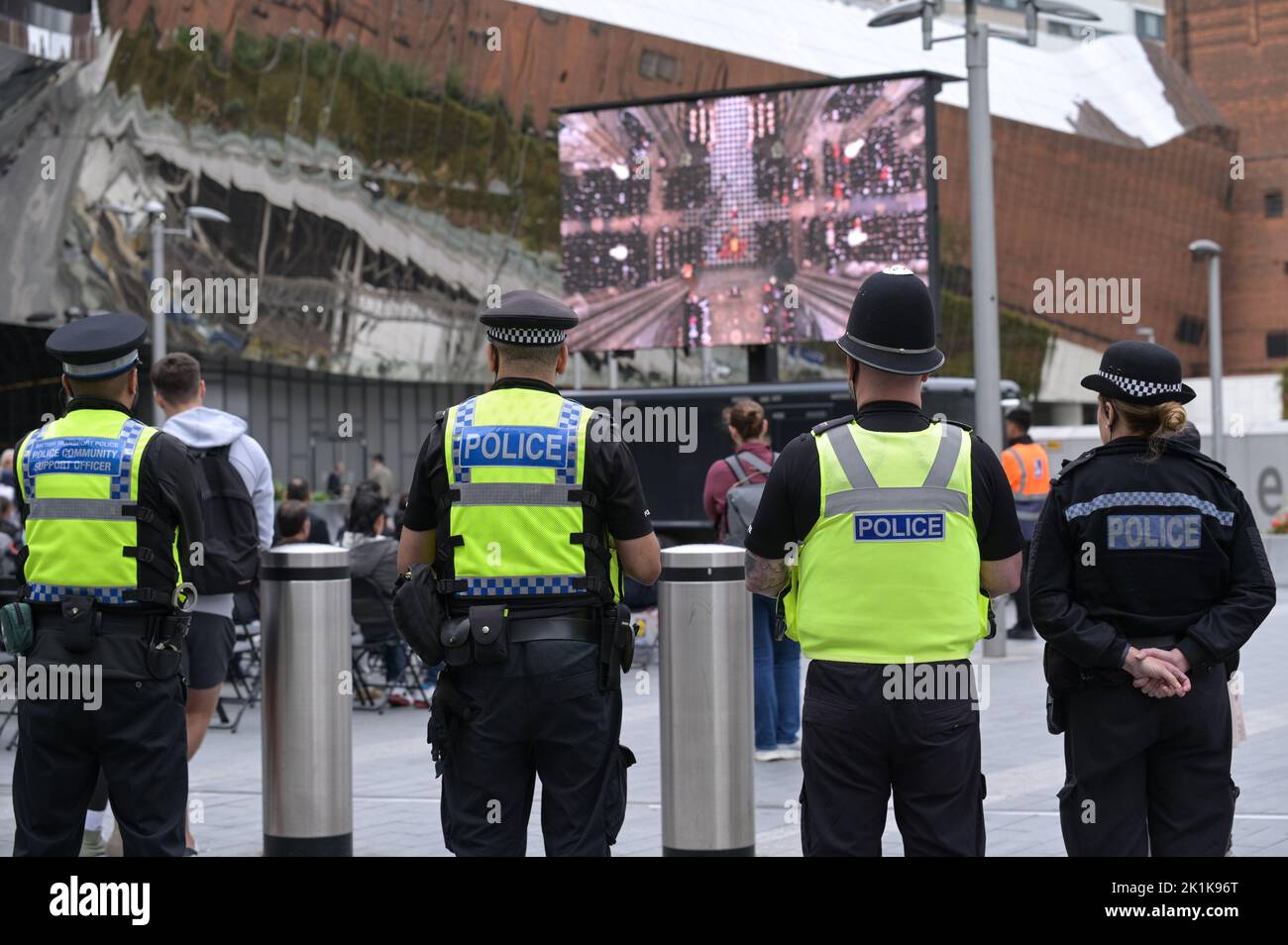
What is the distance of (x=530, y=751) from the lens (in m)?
4.86

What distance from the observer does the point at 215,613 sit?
7.08 meters

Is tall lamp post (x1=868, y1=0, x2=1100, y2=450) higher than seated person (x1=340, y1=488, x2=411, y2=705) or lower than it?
higher

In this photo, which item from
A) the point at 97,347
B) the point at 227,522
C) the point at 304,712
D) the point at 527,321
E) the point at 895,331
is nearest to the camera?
the point at 895,331

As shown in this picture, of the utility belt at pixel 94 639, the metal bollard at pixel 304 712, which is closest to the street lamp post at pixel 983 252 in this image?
the metal bollard at pixel 304 712

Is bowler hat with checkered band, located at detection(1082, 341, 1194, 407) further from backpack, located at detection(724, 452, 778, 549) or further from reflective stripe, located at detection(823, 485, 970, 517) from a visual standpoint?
backpack, located at detection(724, 452, 778, 549)

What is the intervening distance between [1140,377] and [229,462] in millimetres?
3963

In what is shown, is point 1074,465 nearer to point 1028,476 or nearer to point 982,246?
point 1028,476

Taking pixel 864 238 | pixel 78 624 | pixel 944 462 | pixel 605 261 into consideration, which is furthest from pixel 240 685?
pixel 605 261

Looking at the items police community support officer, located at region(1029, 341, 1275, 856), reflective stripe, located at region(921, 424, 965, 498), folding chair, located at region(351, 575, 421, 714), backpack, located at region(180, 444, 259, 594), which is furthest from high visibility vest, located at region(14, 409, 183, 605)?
folding chair, located at region(351, 575, 421, 714)

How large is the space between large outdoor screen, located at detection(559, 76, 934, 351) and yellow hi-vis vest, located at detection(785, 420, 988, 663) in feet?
61.2

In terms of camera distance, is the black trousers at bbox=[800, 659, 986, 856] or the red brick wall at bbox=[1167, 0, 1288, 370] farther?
the red brick wall at bbox=[1167, 0, 1288, 370]

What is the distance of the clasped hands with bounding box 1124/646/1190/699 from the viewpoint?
4586 mm
